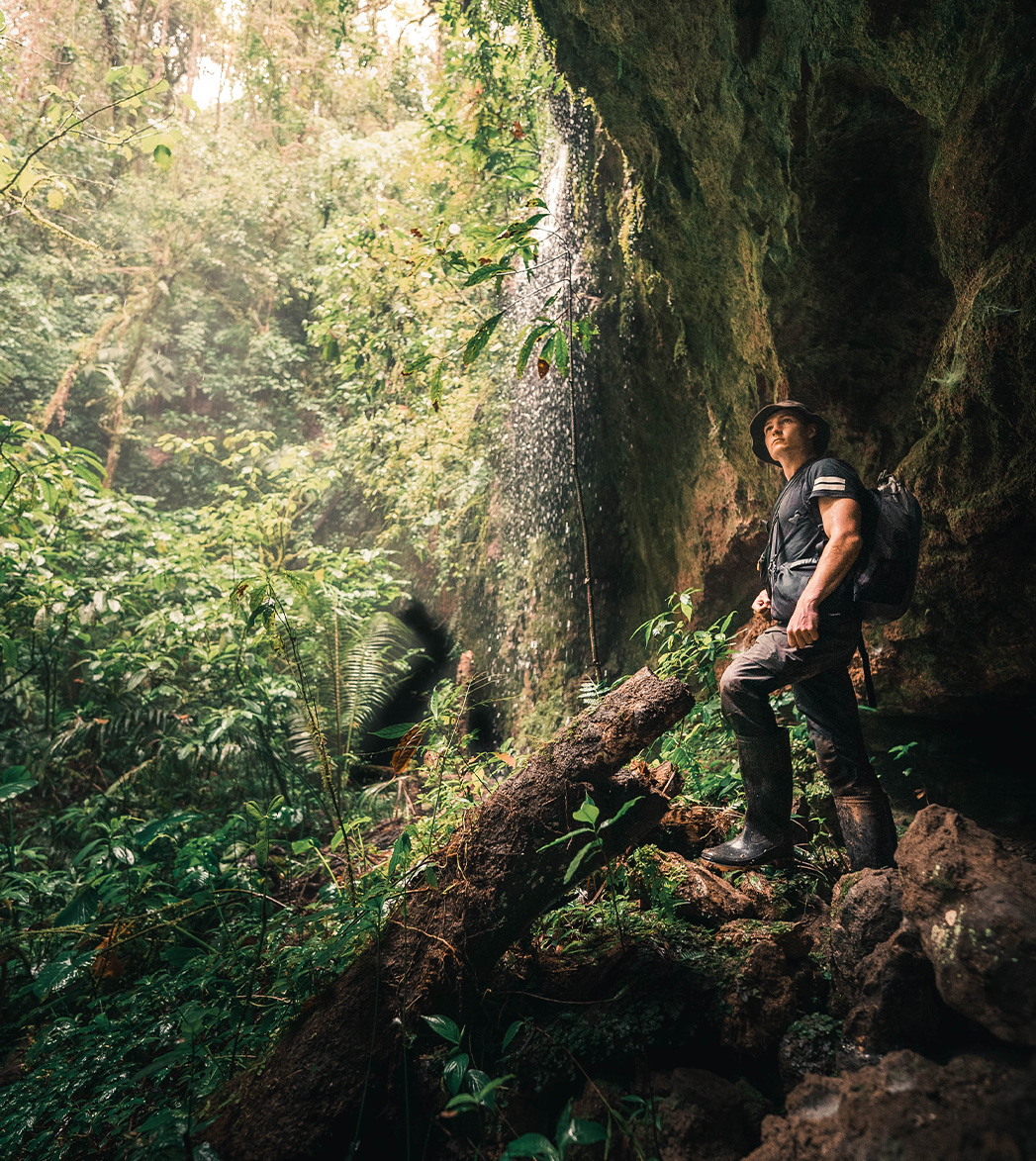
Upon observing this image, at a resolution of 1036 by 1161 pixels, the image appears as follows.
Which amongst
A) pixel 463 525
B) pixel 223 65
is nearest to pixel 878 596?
pixel 463 525

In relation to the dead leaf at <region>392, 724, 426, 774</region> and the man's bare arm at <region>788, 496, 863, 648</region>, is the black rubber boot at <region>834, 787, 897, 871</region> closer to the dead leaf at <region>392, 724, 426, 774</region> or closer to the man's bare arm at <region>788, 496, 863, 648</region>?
the man's bare arm at <region>788, 496, 863, 648</region>

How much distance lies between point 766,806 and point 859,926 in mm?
633

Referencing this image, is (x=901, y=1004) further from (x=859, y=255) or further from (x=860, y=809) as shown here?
(x=859, y=255)

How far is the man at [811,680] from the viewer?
8.18 ft

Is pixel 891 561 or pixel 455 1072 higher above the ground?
pixel 891 561

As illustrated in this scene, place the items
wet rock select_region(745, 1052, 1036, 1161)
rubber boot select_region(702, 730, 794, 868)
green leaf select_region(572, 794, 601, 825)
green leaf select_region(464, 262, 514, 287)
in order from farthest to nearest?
green leaf select_region(464, 262, 514, 287) < rubber boot select_region(702, 730, 794, 868) < green leaf select_region(572, 794, 601, 825) < wet rock select_region(745, 1052, 1036, 1161)

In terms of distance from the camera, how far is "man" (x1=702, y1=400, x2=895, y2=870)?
2.49 meters

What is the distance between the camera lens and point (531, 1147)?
5.12ft

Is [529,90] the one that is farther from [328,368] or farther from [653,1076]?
[653,1076]

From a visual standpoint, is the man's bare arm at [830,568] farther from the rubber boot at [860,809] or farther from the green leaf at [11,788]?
the green leaf at [11,788]

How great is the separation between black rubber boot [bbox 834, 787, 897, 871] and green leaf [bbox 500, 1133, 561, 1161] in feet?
4.95

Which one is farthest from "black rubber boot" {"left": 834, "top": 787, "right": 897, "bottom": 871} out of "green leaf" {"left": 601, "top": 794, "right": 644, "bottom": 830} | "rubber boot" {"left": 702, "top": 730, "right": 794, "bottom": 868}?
"green leaf" {"left": 601, "top": 794, "right": 644, "bottom": 830}

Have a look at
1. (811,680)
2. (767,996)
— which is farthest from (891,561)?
(767,996)

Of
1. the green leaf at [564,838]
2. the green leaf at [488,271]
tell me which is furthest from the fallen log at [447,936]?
the green leaf at [488,271]
